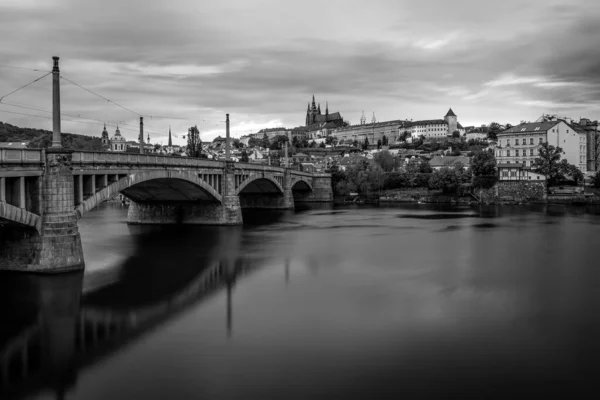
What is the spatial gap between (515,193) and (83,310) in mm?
74372

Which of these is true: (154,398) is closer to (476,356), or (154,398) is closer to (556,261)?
(476,356)

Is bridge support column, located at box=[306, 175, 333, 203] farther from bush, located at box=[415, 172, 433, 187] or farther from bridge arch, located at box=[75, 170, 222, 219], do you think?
bridge arch, located at box=[75, 170, 222, 219]

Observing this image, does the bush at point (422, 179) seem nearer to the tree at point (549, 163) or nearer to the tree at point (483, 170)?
the tree at point (483, 170)

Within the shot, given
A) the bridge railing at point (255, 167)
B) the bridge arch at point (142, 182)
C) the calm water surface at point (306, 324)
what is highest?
the bridge railing at point (255, 167)

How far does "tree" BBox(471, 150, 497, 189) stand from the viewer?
278 ft

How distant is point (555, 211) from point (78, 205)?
2276 inches

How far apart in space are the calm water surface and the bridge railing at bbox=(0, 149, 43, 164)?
512 cm

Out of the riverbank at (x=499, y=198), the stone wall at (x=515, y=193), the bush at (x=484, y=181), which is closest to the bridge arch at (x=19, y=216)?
the riverbank at (x=499, y=198)

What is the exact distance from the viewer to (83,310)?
19.6 m

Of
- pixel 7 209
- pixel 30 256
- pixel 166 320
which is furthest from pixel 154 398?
pixel 30 256

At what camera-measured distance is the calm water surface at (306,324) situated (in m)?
13.3

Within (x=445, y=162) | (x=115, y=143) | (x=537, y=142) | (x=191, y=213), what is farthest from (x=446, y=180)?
(x=115, y=143)

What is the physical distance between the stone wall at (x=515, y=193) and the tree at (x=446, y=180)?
19.9 ft

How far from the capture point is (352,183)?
98750mm
